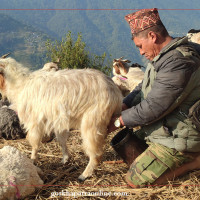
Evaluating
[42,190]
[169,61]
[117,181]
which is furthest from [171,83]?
[42,190]

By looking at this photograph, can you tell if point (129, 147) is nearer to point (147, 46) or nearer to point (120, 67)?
point (147, 46)

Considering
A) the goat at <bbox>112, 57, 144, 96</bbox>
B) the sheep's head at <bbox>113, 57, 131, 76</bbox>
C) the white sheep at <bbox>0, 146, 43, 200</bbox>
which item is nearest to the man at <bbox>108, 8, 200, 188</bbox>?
the white sheep at <bbox>0, 146, 43, 200</bbox>

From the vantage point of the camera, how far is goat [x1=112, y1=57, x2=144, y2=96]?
692 centimetres

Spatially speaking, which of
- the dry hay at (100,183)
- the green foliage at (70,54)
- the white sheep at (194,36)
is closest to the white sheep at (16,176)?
the dry hay at (100,183)

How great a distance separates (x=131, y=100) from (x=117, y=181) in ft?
4.18

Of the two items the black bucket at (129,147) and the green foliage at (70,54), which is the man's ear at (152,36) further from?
the green foliage at (70,54)

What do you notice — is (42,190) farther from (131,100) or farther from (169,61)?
(169,61)

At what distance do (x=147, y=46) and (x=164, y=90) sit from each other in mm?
642

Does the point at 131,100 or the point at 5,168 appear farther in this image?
the point at 131,100

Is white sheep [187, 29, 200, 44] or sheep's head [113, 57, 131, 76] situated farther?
sheep's head [113, 57, 131, 76]

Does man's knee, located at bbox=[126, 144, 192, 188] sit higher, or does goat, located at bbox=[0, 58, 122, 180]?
goat, located at bbox=[0, 58, 122, 180]

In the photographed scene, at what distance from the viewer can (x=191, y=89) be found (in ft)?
9.64

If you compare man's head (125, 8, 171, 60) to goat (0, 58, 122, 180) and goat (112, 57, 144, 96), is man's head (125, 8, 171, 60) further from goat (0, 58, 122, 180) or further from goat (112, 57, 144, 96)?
goat (112, 57, 144, 96)

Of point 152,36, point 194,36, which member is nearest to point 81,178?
point 152,36
